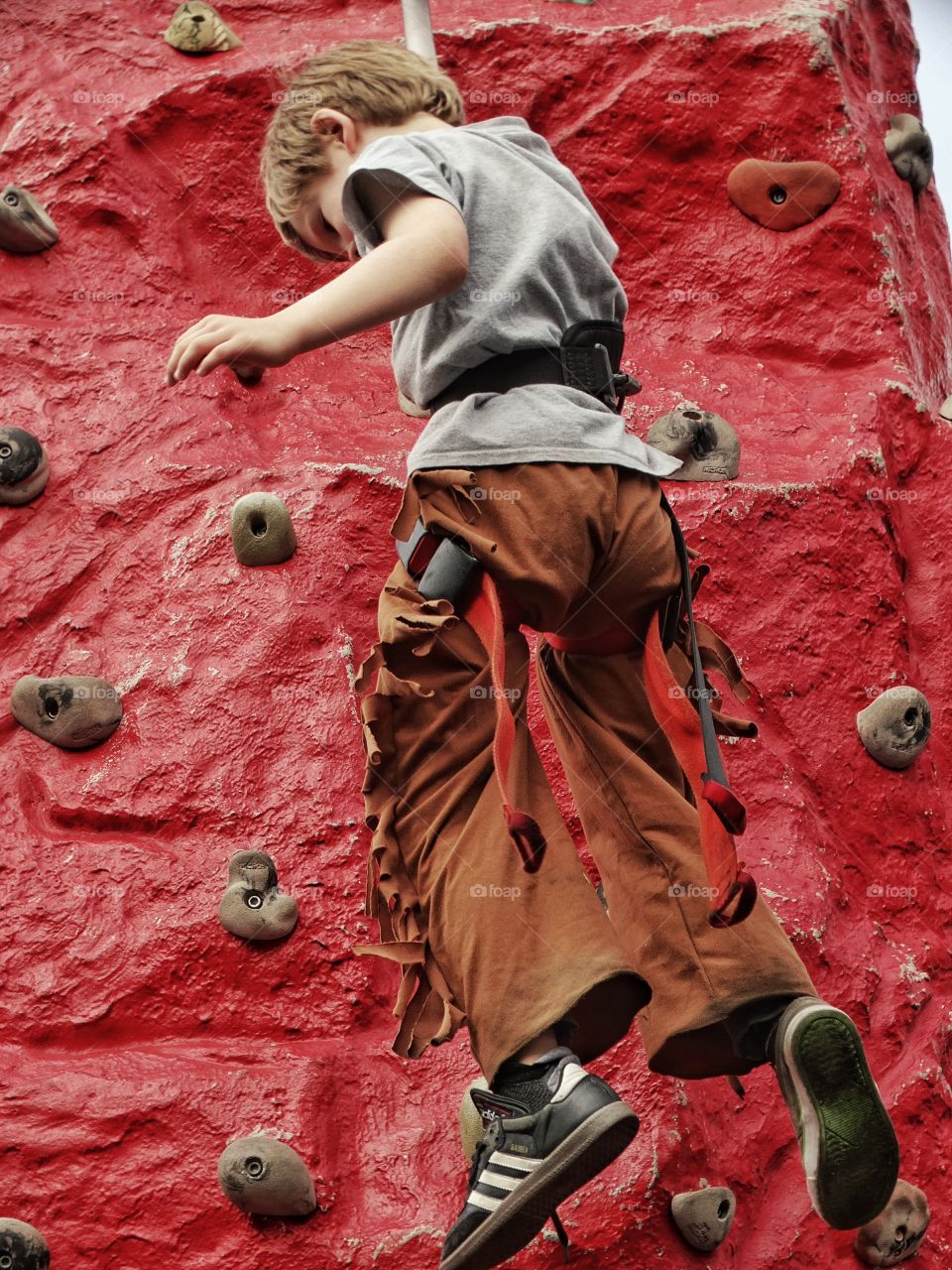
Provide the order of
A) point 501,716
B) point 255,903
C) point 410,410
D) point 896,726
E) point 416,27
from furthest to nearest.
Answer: point 410,410 < point 896,726 < point 416,27 < point 255,903 < point 501,716

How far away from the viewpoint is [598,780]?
2004mm

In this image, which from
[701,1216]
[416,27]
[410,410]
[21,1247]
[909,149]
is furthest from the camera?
[909,149]

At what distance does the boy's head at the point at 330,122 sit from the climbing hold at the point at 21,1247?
56.1 inches

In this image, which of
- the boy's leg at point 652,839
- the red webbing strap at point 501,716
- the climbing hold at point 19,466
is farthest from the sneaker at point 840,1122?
the climbing hold at point 19,466

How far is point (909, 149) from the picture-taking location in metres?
3.70

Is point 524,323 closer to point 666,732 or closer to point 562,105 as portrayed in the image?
point 666,732

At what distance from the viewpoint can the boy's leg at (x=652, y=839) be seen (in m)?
1.86

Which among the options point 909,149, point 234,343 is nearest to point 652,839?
point 234,343

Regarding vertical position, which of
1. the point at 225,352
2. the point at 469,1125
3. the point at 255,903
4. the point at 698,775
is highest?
the point at 225,352

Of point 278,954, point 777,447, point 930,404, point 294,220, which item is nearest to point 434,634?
point 294,220

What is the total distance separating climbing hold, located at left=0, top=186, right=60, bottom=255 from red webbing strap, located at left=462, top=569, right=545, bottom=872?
74.9 inches

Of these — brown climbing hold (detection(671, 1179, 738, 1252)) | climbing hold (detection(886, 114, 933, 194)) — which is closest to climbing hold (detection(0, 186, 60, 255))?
climbing hold (detection(886, 114, 933, 194))

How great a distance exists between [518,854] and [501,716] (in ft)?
0.52

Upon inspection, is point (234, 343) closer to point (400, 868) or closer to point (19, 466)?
point (400, 868)
